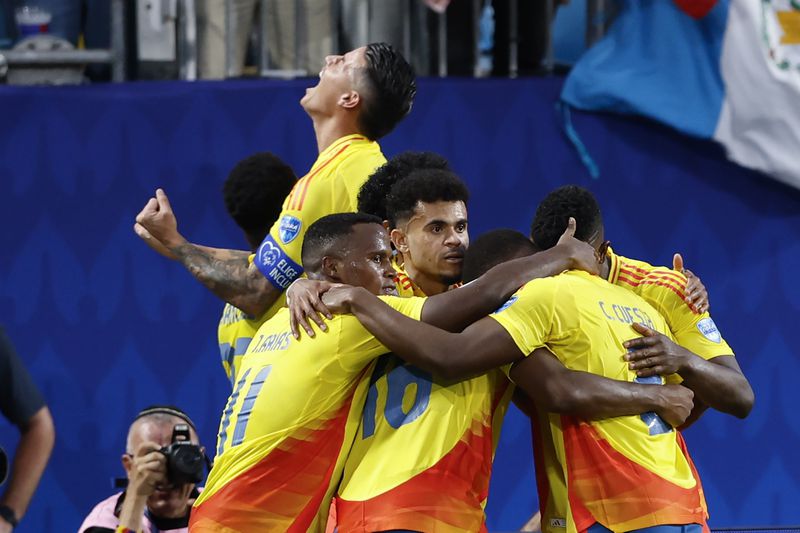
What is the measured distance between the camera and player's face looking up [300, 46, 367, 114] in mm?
4820

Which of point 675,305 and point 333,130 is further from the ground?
point 333,130

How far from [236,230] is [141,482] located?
1960 millimetres

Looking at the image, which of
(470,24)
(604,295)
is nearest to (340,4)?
(470,24)

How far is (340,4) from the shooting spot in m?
6.53

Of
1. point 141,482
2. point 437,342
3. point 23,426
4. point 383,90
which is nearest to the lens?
point 437,342

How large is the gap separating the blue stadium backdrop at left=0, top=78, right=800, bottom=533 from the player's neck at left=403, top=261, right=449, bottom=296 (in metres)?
2.38

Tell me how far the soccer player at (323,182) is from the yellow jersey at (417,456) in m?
0.96

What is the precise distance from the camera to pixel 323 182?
453 centimetres

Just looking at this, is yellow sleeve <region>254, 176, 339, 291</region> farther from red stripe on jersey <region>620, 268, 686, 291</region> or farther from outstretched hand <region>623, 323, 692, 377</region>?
outstretched hand <region>623, 323, 692, 377</region>

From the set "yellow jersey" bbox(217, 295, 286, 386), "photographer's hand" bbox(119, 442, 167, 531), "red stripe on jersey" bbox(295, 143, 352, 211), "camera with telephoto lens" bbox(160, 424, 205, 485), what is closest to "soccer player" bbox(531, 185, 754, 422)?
"red stripe on jersey" bbox(295, 143, 352, 211)

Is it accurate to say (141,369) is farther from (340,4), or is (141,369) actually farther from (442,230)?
(442,230)

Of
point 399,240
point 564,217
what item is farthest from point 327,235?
point 564,217

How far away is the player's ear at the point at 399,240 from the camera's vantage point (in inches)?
161

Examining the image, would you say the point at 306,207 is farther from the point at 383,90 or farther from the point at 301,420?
the point at 301,420
